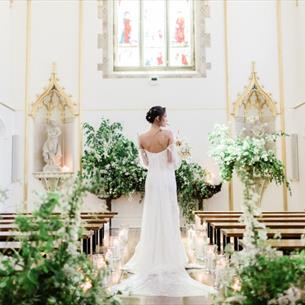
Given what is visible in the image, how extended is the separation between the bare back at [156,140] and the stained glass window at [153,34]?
18.4 feet

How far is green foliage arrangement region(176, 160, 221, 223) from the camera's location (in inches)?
341

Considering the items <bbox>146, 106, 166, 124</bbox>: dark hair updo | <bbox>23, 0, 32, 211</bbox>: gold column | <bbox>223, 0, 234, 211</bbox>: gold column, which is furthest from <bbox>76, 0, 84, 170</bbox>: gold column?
<bbox>146, 106, 166, 124</bbox>: dark hair updo

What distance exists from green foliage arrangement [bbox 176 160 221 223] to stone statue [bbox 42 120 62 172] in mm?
2682

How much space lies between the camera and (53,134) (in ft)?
31.6

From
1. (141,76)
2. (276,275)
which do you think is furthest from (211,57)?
(276,275)

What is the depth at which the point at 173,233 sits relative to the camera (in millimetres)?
4449

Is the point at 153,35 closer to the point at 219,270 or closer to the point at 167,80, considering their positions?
the point at 167,80

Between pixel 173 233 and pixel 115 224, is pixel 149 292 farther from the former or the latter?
pixel 115 224

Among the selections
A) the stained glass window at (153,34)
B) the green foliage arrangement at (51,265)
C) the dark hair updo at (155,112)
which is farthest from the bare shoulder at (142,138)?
the stained glass window at (153,34)

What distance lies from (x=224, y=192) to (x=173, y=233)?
508 centimetres

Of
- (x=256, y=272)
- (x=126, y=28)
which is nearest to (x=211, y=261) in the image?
(x=256, y=272)

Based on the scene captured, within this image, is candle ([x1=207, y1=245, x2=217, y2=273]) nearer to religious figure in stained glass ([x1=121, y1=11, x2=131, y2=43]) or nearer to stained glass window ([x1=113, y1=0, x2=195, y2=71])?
stained glass window ([x1=113, y1=0, x2=195, y2=71])

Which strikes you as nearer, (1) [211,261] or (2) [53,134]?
(1) [211,261]

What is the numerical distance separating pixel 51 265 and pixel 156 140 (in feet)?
9.19
